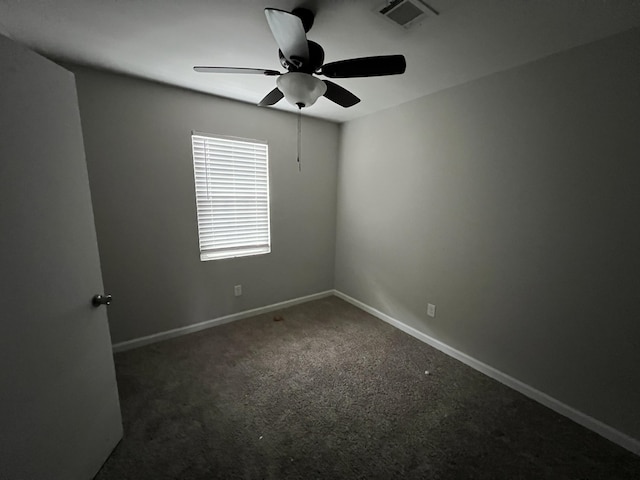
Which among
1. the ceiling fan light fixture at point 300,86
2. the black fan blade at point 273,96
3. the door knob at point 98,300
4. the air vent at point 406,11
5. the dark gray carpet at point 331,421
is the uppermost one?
the air vent at point 406,11

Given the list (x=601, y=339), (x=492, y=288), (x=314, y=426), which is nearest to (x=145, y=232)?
(x=314, y=426)

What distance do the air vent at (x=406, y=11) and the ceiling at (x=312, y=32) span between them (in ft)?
0.12

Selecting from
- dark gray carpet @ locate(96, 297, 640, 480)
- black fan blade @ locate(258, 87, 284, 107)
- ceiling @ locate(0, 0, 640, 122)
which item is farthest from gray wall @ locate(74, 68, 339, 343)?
black fan blade @ locate(258, 87, 284, 107)

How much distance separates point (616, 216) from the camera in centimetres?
147

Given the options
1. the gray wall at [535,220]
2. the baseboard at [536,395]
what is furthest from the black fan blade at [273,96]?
the baseboard at [536,395]

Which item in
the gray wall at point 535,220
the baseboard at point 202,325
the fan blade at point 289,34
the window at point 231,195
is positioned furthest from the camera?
the window at point 231,195

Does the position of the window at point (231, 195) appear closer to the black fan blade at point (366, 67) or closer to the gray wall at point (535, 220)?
the gray wall at point (535, 220)

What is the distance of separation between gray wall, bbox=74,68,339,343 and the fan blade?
1.49 m

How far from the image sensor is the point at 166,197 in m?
2.35

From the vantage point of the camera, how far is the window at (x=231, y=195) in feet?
8.28

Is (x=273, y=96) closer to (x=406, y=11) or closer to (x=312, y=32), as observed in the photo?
(x=312, y=32)

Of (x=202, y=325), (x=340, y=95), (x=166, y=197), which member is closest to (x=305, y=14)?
(x=340, y=95)

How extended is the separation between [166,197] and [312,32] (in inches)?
71.0

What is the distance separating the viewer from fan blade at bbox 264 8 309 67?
1024 millimetres
